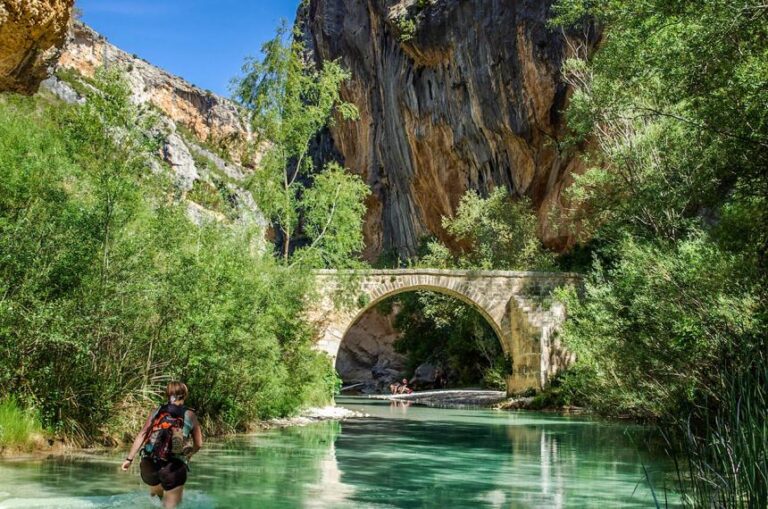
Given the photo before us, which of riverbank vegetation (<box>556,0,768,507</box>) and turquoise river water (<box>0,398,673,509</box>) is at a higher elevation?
riverbank vegetation (<box>556,0,768,507</box>)

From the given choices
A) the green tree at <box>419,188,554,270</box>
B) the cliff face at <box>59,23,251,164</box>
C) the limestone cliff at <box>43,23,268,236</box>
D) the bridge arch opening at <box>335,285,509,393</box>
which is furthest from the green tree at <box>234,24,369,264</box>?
the cliff face at <box>59,23,251,164</box>

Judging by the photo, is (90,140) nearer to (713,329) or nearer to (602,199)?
(713,329)

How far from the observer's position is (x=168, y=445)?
551 centimetres

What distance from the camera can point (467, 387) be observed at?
110 feet

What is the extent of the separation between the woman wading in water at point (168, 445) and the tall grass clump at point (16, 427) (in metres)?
3.90

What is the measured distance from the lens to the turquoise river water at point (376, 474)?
698cm

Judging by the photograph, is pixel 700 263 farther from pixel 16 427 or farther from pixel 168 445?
pixel 16 427

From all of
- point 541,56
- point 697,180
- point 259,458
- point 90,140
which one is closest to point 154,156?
point 90,140

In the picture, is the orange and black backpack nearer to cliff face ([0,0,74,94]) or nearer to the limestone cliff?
cliff face ([0,0,74,94])

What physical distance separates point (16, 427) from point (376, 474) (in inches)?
154

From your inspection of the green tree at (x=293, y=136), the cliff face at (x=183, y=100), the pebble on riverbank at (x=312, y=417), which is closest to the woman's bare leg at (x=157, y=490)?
the pebble on riverbank at (x=312, y=417)

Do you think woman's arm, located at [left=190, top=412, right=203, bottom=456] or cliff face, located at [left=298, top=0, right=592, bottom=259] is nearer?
woman's arm, located at [left=190, top=412, right=203, bottom=456]

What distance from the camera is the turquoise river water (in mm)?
6977

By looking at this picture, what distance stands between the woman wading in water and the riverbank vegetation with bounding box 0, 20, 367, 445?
3.69 m
